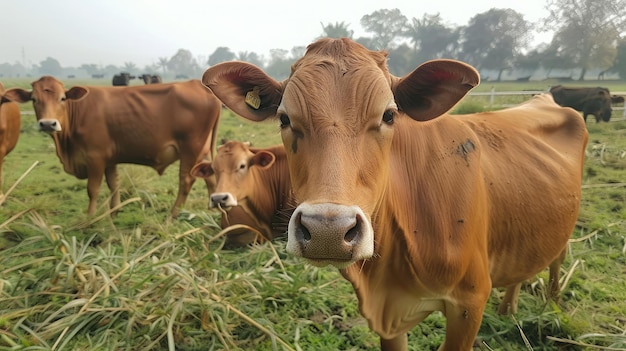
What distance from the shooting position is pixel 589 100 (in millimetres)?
14398

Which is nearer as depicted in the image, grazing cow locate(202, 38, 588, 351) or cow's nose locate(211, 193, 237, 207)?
grazing cow locate(202, 38, 588, 351)

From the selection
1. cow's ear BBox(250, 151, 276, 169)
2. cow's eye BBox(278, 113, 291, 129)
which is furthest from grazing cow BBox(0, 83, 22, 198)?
cow's eye BBox(278, 113, 291, 129)

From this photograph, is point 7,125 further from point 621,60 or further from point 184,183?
point 621,60

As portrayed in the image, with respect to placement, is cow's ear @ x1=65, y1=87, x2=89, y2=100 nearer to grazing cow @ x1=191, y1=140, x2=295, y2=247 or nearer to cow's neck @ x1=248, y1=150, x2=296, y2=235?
grazing cow @ x1=191, y1=140, x2=295, y2=247

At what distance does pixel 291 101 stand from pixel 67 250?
2.77 metres

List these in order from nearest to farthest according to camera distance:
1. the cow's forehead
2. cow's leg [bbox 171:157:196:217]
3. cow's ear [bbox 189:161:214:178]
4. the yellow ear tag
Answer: the yellow ear tag, cow's ear [bbox 189:161:214:178], the cow's forehead, cow's leg [bbox 171:157:196:217]

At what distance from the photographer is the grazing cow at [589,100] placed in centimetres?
1403

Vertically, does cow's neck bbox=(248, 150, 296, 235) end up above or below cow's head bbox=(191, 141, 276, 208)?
below

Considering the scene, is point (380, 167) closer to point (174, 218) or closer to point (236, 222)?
point (236, 222)

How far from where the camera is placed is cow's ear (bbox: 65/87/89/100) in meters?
5.82

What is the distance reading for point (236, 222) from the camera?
492 cm

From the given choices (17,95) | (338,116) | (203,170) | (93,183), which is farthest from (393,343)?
(17,95)

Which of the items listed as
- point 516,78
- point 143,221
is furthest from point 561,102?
point 143,221

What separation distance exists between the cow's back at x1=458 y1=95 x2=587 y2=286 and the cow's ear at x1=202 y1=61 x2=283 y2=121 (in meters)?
1.36
